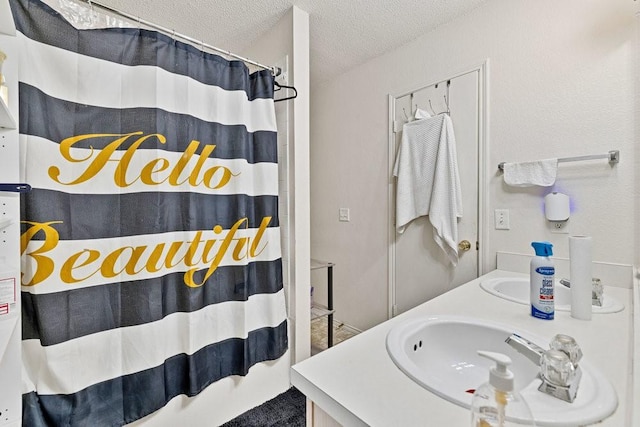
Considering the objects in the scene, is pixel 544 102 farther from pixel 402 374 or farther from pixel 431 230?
pixel 402 374

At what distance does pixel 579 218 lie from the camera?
4.40ft

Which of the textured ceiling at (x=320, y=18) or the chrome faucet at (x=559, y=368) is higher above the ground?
the textured ceiling at (x=320, y=18)

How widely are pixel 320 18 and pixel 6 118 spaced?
1662mm

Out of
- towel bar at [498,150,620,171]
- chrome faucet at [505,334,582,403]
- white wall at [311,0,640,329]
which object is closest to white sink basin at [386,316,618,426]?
chrome faucet at [505,334,582,403]

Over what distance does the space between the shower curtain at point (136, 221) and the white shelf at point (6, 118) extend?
120 mm

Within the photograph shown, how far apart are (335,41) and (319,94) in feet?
2.64

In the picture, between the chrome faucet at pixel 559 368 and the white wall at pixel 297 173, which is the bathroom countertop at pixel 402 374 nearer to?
the chrome faucet at pixel 559 368

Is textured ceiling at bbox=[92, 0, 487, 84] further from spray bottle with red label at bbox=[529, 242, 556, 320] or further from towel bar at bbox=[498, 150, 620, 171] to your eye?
spray bottle with red label at bbox=[529, 242, 556, 320]

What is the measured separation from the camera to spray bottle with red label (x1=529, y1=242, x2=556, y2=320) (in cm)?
90

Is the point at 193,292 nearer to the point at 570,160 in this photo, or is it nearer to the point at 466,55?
the point at 570,160

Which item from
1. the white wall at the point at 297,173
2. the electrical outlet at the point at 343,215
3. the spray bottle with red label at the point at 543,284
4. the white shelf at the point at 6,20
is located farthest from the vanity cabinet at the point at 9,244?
the electrical outlet at the point at 343,215

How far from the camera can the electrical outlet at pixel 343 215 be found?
256cm

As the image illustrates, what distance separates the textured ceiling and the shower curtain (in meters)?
0.47

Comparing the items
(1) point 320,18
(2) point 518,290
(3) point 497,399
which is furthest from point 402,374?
(1) point 320,18
